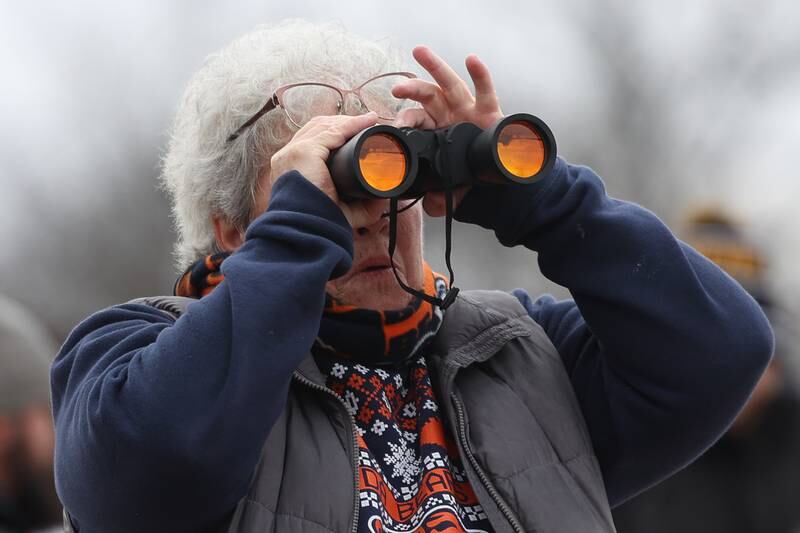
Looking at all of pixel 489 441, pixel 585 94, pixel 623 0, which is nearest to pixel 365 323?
pixel 489 441

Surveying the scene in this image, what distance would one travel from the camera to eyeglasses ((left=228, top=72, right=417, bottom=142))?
79.5 inches

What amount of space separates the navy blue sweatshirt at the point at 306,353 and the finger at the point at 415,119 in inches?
5.9

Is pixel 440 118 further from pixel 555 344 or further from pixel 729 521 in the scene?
pixel 729 521

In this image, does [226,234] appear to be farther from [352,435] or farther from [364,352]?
[352,435]

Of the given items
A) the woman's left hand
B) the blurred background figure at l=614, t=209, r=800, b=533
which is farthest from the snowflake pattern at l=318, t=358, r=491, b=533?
the blurred background figure at l=614, t=209, r=800, b=533

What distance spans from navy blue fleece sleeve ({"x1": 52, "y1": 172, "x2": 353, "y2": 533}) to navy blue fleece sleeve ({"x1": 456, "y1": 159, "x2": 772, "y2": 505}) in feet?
1.31

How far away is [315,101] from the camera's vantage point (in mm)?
2025

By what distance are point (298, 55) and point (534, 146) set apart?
539mm

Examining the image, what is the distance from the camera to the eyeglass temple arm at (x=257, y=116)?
6.70 feet

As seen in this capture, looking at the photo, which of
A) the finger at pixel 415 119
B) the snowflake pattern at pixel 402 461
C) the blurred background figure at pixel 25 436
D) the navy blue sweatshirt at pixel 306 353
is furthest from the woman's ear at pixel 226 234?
the blurred background figure at pixel 25 436

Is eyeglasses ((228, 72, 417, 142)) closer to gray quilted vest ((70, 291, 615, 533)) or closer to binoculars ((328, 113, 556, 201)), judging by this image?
binoculars ((328, 113, 556, 201))

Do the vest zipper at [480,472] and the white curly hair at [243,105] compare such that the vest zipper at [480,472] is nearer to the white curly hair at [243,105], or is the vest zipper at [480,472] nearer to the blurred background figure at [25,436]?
the white curly hair at [243,105]

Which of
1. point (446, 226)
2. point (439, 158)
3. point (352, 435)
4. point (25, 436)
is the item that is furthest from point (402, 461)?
point (25, 436)

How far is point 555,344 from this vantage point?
2.14 meters
